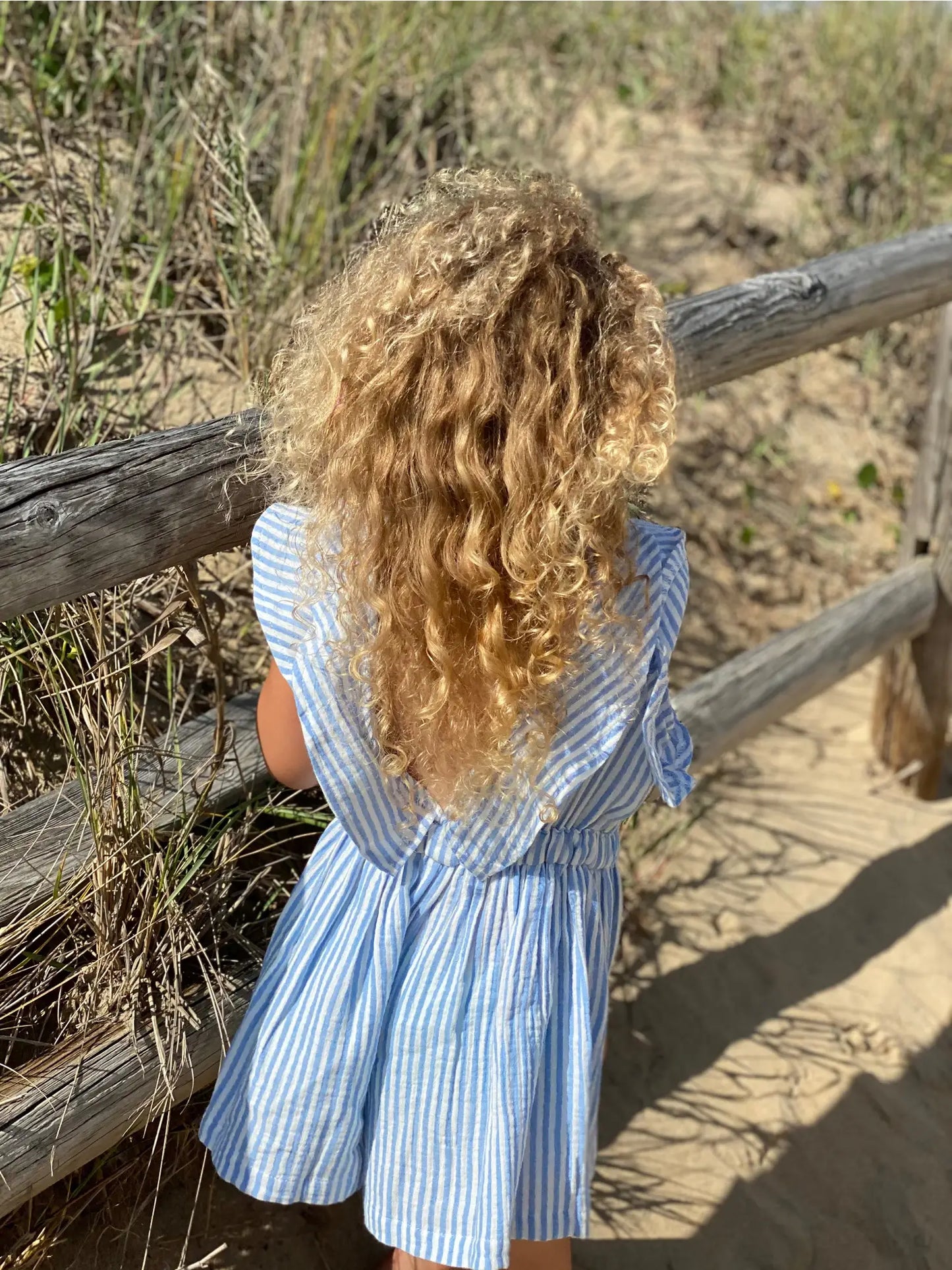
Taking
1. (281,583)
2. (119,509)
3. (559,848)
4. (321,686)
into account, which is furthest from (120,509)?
(559,848)

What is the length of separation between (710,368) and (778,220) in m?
3.12

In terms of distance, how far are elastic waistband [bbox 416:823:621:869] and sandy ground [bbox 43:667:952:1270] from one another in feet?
2.55

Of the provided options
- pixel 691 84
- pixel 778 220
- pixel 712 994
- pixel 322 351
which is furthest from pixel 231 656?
pixel 691 84

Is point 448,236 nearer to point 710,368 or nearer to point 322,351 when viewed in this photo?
point 322,351

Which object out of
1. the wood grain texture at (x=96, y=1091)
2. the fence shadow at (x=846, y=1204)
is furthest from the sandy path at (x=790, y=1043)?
the wood grain texture at (x=96, y=1091)

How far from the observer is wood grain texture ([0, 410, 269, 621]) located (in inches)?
49.8

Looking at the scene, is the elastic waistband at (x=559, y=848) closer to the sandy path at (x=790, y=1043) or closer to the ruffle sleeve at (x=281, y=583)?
the ruffle sleeve at (x=281, y=583)

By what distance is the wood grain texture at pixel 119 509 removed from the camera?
1.27 m

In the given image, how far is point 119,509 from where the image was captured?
135 centimetres

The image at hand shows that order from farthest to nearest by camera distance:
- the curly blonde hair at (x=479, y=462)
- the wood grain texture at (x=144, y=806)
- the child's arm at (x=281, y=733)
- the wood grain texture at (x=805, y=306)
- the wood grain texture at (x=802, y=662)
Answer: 1. the wood grain texture at (x=802, y=662)
2. the wood grain texture at (x=805, y=306)
3. the wood grain texture at (x=144, y=806)
4. the child's arm at (x=281, y=733)
5. the curly blonde hair at (x=479, y=462)

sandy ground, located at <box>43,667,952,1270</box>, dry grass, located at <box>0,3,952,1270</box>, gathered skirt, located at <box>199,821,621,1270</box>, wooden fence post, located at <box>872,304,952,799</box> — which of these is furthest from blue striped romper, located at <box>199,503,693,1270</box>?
wooden fence post, located at <box>872,304,952,799</box>

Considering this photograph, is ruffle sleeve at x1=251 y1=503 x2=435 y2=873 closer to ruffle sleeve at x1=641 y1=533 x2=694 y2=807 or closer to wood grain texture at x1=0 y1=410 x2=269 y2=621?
wood grain texture at x1=0 y1=410 x2=269 y2=621

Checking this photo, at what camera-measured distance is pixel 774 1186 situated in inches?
89.0

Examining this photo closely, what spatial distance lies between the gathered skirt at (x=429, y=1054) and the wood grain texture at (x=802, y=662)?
42.4 inches
